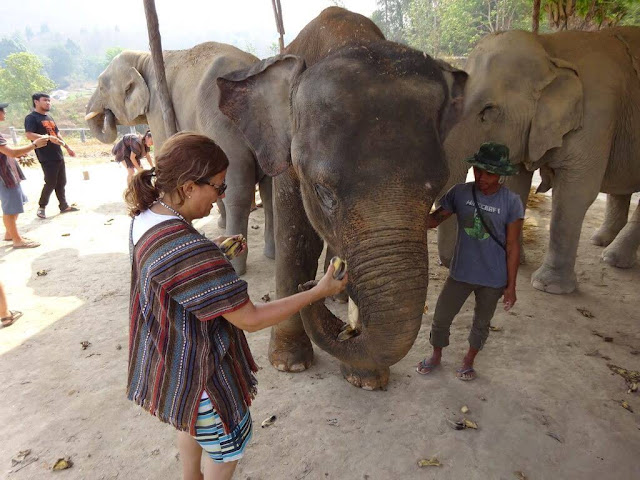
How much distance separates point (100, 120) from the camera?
7117mm

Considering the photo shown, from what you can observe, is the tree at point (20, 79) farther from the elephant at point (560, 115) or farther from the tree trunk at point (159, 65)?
the elephant at point (560, 115)

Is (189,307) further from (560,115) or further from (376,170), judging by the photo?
(560,115)

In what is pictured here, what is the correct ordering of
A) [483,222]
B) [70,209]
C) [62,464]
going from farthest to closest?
[70,209] → [483,222] → [62,464]

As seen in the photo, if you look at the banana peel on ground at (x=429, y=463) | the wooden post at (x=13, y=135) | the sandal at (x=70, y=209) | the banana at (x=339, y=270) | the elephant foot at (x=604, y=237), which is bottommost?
the elephant foot at (x=604, y=237)

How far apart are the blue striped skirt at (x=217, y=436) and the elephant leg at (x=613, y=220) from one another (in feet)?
20.3

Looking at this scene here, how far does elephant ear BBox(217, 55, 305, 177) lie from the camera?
268 cm

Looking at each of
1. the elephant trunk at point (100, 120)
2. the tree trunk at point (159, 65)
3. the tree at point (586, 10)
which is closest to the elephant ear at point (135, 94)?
the tree trunk at point (159, 65)

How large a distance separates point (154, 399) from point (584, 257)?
19.5 feet

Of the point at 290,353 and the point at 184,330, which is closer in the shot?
the point at 184,330

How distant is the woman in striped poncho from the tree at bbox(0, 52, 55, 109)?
180 ft

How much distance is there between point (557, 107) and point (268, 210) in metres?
3.48

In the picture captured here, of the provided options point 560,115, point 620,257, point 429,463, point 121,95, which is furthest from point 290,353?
point 121,95

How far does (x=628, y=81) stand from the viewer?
4746 millimetres

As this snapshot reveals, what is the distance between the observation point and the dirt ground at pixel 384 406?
2.68 metres
